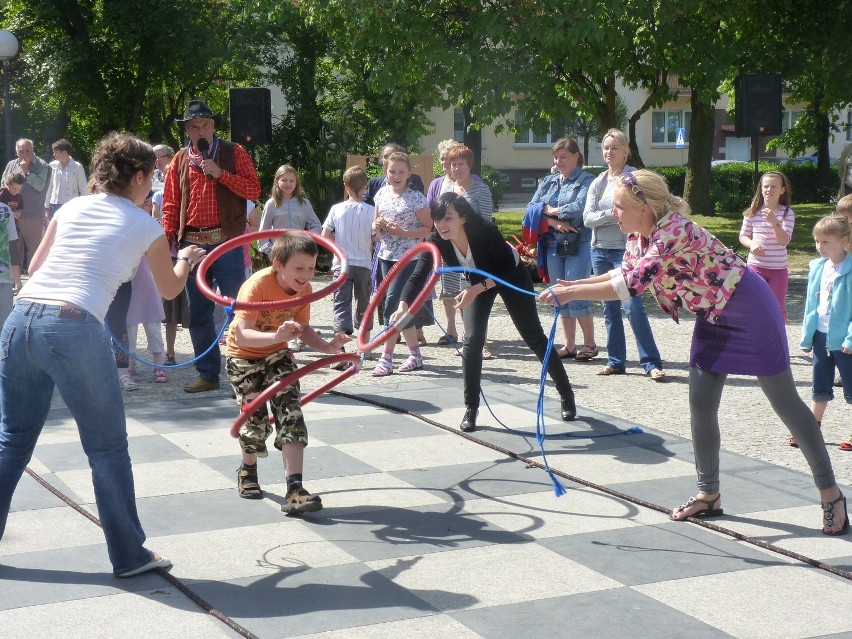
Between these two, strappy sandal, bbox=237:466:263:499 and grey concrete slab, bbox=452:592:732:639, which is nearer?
grey concrete slab, bbox=452:592:732:639

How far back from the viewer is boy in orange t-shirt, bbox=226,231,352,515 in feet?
19.8

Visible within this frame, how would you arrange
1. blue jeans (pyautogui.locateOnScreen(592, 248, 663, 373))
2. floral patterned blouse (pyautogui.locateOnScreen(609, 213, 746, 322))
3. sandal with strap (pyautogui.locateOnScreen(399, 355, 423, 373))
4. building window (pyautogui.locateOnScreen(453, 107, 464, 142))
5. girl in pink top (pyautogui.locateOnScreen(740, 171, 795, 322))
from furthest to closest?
building window (pyautogui.locateOnScreen(453, 107, 464, 142)) < sandal with strap (pyautogui.locateOnScreen(399, 355, 423, 373)) < girl in pink top (pyautogui.locateOnScreen(740, 171, 795, 322)) < blue jeans (pyautogui.locateOnScreen(592, 248, 663, 373)) < floral patterned blouse (pyautogui.locateOnScreen(609, 213, 746, 322))

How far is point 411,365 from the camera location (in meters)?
10.7

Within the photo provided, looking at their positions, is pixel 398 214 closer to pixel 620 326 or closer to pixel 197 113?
pixel 197 113

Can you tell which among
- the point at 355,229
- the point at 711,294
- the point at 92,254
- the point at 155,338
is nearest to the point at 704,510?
the point at 711,294

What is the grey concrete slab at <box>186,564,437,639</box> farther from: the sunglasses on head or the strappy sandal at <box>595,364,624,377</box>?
the strappy sandal at <box>595,364,624,377</box>

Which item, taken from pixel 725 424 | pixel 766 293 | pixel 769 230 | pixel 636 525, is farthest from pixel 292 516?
pixel 769 230

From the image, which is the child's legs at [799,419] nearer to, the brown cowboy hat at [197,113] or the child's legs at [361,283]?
the brown cowboy hat at [197,113]

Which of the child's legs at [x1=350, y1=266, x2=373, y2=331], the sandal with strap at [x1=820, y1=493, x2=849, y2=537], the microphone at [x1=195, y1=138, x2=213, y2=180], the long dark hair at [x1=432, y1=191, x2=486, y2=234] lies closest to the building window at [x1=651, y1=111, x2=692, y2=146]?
the child's legs at [x1=350, y1=266, x2=373, y2=331]

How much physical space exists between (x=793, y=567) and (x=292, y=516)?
2.54 m

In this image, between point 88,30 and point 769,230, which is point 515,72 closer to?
point 769,230

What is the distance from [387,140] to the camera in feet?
96.0

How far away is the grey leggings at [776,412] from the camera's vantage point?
5754 millimetres

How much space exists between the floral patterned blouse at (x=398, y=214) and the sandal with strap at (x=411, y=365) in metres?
0.95
